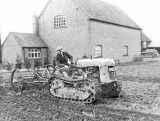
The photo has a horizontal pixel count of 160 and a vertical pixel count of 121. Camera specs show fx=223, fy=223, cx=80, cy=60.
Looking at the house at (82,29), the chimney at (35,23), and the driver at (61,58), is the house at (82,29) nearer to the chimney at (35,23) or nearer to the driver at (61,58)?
the chimney at (35,23)

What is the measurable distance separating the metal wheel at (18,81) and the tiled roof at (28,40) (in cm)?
1301

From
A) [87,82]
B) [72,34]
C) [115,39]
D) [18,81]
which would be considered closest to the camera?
[87,82]

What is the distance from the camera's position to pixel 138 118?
557 centimetres

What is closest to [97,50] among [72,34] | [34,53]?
[72,34]

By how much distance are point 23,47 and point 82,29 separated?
6117 millimetres

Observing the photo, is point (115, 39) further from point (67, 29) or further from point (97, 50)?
point (67, 29)

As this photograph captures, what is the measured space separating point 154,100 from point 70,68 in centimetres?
308

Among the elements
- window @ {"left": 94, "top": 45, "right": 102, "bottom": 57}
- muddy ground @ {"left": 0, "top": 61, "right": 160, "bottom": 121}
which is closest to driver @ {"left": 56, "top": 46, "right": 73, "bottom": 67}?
muddy ground @ {"left": 0, "top": 61, "right": 160, "bottom": 121}

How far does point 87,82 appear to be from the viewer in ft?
23.1

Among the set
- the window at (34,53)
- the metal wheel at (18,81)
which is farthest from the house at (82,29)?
the metal wheel at (18,81)

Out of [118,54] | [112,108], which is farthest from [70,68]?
[118,54]

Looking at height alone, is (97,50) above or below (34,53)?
above

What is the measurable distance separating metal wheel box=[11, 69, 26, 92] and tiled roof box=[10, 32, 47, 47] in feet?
42.7

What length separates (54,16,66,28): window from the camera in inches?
906
